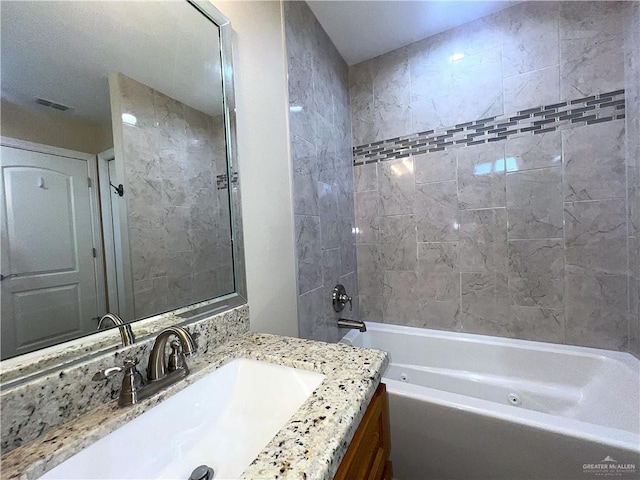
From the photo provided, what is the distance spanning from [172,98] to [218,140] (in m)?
0.19

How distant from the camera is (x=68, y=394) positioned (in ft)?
1.63

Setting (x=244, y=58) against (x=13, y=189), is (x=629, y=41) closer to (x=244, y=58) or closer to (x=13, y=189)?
(x=244, y=58)

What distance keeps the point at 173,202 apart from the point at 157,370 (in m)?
0.51

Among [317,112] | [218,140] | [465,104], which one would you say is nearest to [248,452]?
[218,140]

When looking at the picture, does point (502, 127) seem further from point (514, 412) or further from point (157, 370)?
point (157, 370)

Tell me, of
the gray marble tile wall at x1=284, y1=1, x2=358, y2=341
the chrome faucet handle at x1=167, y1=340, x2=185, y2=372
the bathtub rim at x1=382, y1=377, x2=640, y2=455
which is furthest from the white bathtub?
the chrome faucet handle at x1=167, y1=340, x2=185, y2=372

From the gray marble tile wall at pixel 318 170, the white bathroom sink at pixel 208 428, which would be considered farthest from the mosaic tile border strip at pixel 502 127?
the white bathroom sink at pixel 208 428

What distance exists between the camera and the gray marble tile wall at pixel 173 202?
29.3 inches

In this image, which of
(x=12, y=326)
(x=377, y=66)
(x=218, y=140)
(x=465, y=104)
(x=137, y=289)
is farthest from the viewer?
(x=377, y=66)

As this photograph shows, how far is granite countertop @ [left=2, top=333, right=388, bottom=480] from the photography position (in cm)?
38

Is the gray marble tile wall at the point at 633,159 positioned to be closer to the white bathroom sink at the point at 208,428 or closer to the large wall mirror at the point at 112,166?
the white bathroom sink at the point at 208,428

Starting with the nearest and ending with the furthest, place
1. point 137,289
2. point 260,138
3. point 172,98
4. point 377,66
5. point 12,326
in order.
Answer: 1. point 12,326
2. point 137,289
3. point 172,98
4. point 260,138
5. point 377,66

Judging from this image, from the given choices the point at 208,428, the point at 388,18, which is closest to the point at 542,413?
the point at 208,428

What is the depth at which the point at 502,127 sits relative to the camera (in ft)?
5.45
